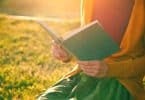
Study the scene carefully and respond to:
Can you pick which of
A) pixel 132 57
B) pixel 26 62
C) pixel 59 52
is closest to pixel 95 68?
pixel 132 57

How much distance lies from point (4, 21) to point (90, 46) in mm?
5828

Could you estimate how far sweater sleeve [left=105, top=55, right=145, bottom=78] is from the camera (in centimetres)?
367

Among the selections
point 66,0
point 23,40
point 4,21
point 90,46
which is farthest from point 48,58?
point 66,0

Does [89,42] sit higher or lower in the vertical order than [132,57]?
higher

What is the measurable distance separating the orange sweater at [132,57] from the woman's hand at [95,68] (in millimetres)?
64

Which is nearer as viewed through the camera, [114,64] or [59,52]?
[114,64]

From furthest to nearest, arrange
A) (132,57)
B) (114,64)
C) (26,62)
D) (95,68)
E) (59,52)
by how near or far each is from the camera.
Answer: (26,62) < (59,52) < (132,57) < (114,64) < (95,68)

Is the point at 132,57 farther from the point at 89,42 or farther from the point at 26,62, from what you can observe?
the point at 26,62

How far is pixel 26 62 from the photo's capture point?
21.8 feet

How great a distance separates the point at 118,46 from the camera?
3641 mm

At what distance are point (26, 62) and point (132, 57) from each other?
3.01m

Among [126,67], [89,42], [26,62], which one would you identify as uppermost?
[89,42]

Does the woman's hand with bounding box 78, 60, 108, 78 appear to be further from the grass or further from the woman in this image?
the grass

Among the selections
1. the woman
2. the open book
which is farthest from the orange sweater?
the open book
